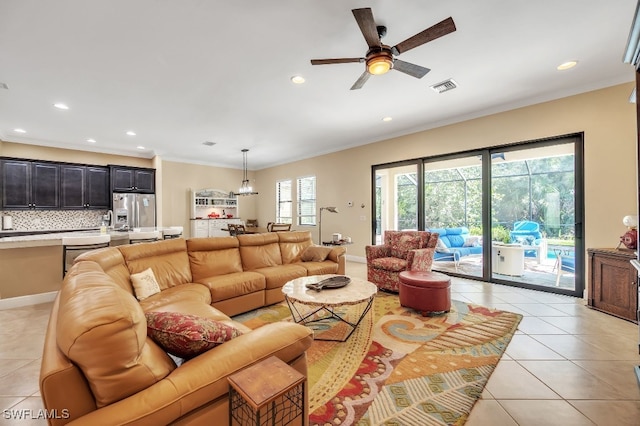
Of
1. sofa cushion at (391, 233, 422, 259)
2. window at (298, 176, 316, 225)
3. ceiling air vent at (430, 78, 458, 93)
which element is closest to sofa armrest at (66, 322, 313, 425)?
sofa cushion at (391, 233, 422, 259)

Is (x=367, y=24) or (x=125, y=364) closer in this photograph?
(x=125, y=364)

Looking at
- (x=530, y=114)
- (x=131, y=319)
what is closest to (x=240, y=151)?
(x=530, y=114)

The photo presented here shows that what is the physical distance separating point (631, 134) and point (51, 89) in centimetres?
772

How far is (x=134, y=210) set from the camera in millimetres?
6875

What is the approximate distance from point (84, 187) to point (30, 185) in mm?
871

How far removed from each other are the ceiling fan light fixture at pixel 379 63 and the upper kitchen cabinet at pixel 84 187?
714 centimetres

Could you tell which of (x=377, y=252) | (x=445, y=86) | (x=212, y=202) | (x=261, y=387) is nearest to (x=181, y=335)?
(x=261, y=387)

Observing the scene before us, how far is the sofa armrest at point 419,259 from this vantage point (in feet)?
12.6

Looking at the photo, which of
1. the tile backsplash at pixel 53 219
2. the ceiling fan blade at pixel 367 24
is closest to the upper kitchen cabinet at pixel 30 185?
the tile backsplash at pixel 53 219

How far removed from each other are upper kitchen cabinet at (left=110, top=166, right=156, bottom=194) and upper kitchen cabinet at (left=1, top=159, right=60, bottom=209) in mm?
1042

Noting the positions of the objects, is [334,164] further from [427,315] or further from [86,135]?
[86,135]

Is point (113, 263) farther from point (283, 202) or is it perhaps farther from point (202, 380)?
point (283, 202)

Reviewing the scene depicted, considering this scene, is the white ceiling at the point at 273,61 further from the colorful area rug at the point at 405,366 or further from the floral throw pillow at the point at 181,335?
the colorful area rug at the point at 405,366

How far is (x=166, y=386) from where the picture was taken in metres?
0.97
